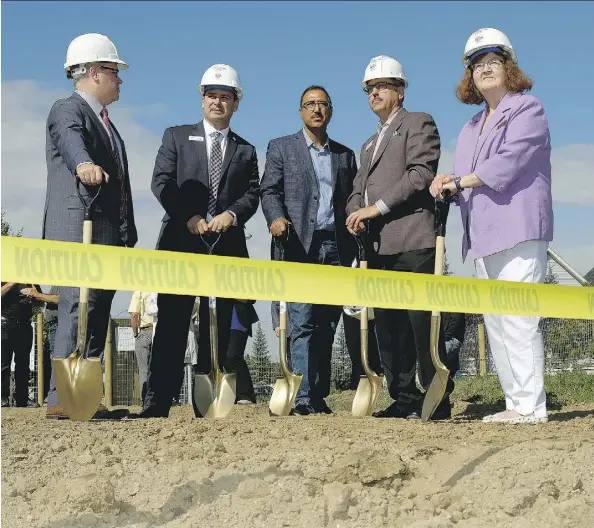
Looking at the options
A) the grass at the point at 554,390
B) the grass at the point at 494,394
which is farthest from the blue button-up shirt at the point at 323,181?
the grass at the point at 554,390

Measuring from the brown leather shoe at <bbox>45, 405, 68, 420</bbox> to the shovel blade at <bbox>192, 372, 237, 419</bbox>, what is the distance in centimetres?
80

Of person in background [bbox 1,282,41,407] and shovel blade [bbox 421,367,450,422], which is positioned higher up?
person in background [bbox 1,282,41,407]

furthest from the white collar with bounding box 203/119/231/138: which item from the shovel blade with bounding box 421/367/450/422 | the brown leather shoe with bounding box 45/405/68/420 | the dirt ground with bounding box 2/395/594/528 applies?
the dirt ground with bounding box 2/395/594/528

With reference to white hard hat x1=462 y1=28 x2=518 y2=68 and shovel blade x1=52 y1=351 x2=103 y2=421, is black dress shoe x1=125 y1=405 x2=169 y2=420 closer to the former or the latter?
shovel blade x1=52 y1=351 x2=103 y2=421

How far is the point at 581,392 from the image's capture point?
11094 mm

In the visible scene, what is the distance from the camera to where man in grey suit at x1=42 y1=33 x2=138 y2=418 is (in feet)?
18.8

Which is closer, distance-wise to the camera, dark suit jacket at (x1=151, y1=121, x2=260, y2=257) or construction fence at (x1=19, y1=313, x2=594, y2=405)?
dark suit jacket at (x1=151, y1=121, x2=260, y2=257)

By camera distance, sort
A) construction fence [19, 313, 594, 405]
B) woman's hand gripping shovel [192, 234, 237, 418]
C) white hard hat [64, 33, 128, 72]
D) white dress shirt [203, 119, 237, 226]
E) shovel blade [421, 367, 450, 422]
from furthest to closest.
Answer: construction fence [19, 313, 594, 405] < white dress shirt [203, 119, 237, 226] < woman's hand gripping shovel [192, 234, 237, 418] < white hard hat [64, 33, 128, 72] < shovel blade [421, 367, 450, 422]

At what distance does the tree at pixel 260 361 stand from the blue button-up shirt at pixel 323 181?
4.96 meters

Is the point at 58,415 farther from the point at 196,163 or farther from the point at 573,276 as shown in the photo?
the point at 573,276

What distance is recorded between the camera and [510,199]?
18.7 ft

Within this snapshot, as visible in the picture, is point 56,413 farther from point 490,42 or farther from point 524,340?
point 490,42

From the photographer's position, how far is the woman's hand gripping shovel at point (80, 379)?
5359 mm

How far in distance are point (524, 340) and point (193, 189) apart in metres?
2.29
